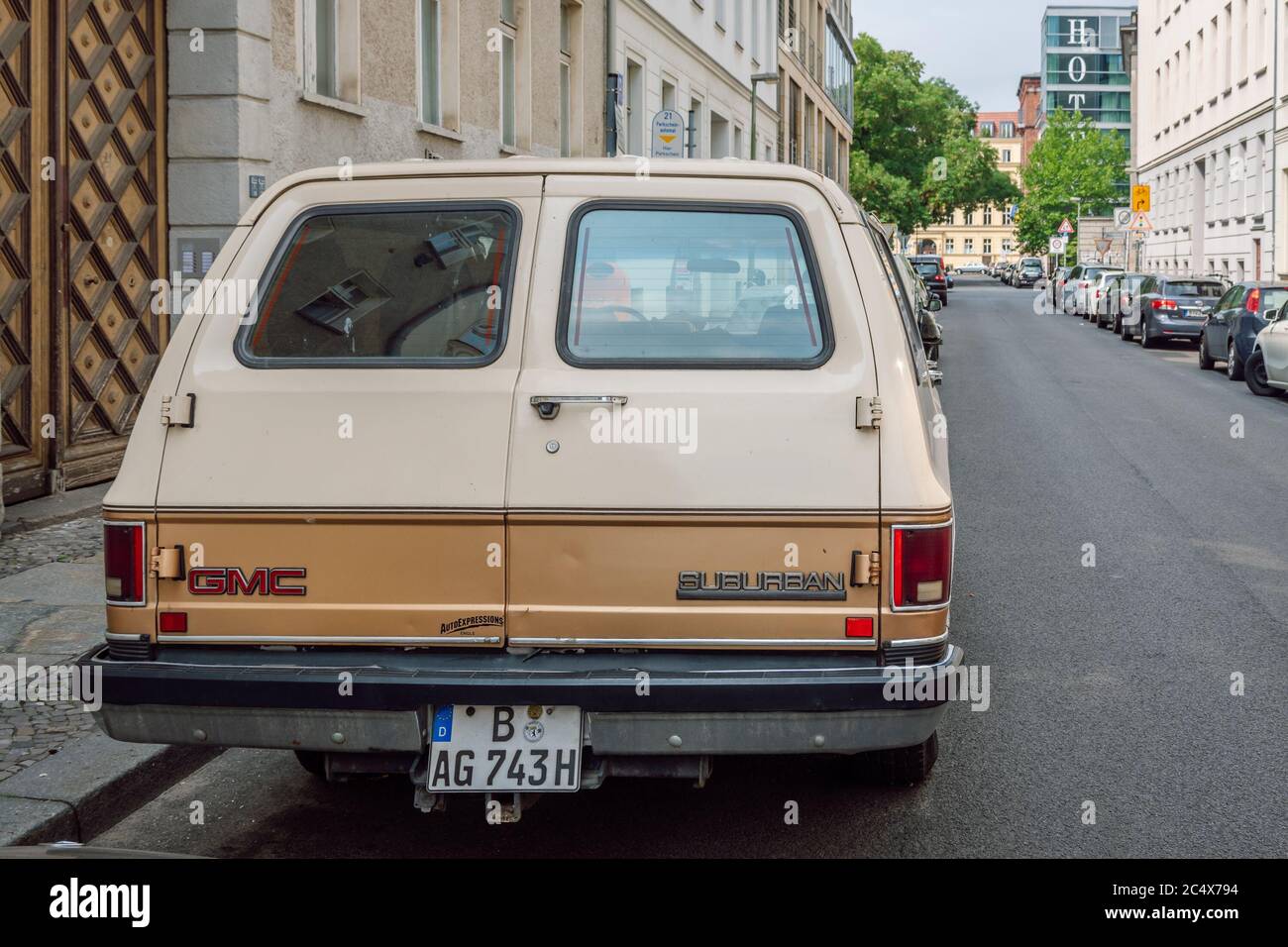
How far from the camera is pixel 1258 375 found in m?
20.6

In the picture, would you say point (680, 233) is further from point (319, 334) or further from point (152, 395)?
point (152, 395)

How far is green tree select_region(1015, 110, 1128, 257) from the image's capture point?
89.6 metres

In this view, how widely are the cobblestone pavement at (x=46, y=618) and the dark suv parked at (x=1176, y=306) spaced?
24.8 metres

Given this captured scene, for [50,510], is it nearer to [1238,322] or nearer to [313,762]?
[313,762]

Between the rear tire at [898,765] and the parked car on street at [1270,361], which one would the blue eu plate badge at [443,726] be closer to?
the rear tire at [898,765]

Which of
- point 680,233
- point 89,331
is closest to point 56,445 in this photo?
point 89,331

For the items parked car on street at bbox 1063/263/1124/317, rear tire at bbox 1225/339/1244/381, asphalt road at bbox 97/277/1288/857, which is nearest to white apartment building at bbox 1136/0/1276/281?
parked car on street at bbox 1063/263/1124/317

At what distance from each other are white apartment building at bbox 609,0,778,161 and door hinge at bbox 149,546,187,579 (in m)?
20.6

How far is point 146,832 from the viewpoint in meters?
4.70

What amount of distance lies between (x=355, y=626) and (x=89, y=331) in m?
7.60

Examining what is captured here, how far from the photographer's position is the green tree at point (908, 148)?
7850 cm

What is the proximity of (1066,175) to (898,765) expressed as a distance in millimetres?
90643

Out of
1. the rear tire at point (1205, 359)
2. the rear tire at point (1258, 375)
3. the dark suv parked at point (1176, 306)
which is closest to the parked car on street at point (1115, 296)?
the dark suv parked at point (1176, 306)

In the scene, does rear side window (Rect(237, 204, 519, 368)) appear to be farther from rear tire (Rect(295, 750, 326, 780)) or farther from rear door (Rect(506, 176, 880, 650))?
rear tire (Rect(295, 750, 326, 780))
